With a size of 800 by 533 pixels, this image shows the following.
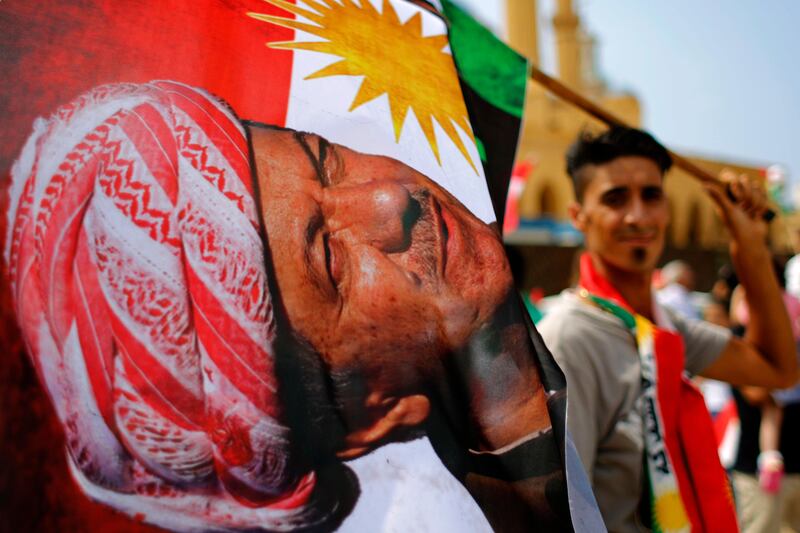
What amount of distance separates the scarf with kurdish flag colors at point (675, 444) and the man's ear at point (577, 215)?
0.30 meters

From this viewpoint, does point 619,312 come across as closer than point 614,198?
Yes

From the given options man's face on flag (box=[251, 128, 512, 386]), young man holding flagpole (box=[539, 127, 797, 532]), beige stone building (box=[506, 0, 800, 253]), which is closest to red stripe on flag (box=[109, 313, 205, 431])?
man's face on flag (box=[251, 128, 512, 386])

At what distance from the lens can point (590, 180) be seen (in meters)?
2.10

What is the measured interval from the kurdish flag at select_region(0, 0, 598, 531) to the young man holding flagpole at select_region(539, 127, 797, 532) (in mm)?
421

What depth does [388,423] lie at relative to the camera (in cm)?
121

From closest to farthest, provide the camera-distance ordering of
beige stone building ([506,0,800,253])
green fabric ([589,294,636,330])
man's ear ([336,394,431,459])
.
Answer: man's ear ([336,394,431,459]) < green fabric ([589,294,636,330]) < beige stone building ([506,0,800,253])

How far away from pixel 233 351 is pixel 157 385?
0.11 meters

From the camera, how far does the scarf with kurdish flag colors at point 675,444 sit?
5.53 ft

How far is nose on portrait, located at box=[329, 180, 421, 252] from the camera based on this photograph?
→ 128 centimetres

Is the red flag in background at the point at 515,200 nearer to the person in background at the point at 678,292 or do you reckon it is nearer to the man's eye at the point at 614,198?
the person in background at the point at 678,292

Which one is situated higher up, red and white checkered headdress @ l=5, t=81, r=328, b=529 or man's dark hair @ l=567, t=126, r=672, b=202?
man's dark hair @ l=567, t=126, r=672, b=202

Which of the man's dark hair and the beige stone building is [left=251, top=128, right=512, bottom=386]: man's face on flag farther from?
the beige stone building

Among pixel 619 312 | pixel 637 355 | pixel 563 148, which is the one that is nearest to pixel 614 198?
pixel 619 312

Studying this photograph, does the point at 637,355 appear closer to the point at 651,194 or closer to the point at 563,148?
the point at 651,194
